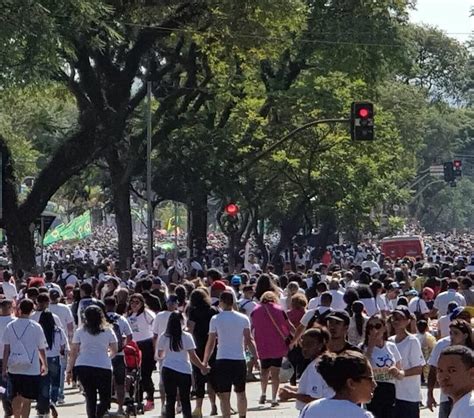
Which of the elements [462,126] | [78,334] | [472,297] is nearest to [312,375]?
[78,334]

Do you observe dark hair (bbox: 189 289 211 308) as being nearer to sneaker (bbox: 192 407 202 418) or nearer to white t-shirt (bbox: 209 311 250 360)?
white t-shirt (bbox: 209 311 250 360)

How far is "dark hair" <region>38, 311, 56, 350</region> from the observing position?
17.4m

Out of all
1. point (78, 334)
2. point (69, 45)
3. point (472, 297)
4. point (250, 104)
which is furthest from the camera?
point (250, 104)

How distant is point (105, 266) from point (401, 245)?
18.7m

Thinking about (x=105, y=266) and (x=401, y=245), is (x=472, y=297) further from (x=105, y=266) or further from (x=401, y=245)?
(x=401, y=245)

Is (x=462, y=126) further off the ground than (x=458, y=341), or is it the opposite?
(x=462, y=126)

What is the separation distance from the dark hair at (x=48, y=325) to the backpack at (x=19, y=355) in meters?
1.89

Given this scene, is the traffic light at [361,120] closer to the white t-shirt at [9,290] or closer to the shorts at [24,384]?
the white t-shirt at [9,290]

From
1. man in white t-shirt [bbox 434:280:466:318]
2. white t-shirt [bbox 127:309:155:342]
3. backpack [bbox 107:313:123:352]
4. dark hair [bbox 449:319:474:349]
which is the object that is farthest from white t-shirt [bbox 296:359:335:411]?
man in white t-shirt [bbox 434:280:466:318]

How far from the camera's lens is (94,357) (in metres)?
15.2

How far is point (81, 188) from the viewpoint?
5372cm

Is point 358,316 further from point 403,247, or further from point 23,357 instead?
point 403,247

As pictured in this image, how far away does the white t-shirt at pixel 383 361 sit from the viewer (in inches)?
491

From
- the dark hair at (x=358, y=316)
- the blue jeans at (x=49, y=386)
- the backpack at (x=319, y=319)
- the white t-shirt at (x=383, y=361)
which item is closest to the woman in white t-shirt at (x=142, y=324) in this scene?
the blue jeans at (x=49, y=386)
